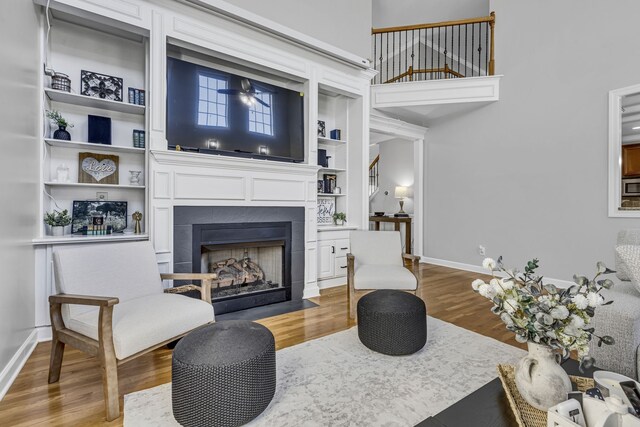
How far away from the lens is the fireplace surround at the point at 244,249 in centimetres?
283

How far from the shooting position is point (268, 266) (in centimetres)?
349

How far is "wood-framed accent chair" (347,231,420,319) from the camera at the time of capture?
280 cm

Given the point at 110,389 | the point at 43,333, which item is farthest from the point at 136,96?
the point at 110,389

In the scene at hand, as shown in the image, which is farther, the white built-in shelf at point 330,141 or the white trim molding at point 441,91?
the white trim molding at point 441,91

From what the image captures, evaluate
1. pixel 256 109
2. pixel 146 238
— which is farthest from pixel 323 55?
pixel 146 238

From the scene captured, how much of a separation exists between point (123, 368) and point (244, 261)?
1.52 metres

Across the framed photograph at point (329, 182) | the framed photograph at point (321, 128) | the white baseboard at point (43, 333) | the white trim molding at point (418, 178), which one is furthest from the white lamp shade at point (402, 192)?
the white baseboard at point (43, 333)

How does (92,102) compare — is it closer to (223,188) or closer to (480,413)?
(223,188)

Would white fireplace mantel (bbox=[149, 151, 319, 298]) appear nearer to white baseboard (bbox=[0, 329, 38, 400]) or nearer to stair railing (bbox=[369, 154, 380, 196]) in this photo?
white baseboard (bbox=[0, 329, 38, 400])

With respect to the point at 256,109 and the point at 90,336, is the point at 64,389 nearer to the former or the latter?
the point at 90,336

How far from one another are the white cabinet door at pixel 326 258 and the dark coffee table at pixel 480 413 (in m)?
2.74

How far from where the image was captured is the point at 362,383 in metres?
1.80

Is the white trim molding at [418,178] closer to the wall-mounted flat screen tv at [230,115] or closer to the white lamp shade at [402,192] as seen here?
the white lamp shade at [402,192]

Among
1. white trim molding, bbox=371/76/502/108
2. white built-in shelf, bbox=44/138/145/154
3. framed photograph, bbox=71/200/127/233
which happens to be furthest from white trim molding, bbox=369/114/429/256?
framed photograph, bbox=71/200/127/233
